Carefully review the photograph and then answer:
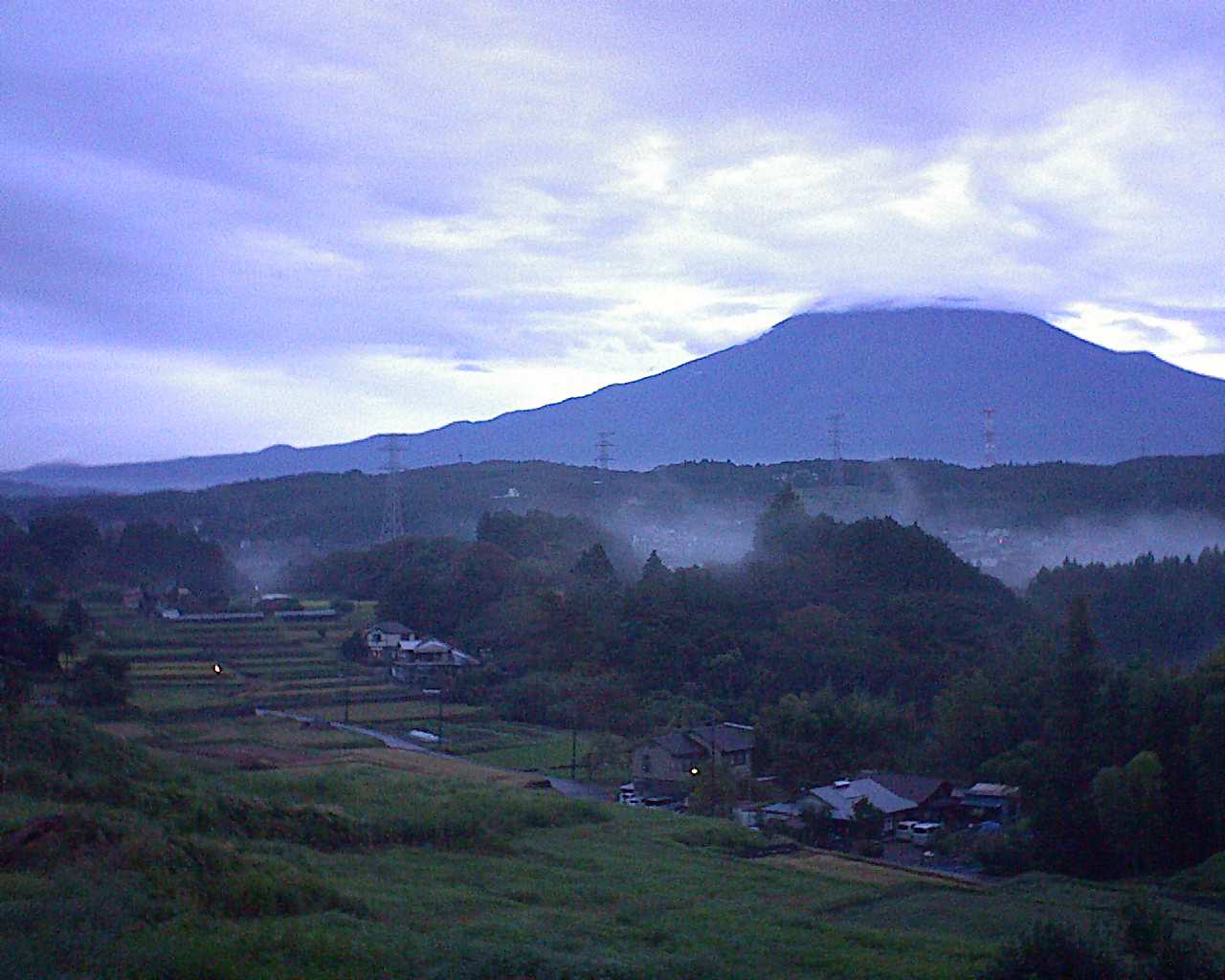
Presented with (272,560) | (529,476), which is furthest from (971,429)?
(272,560)

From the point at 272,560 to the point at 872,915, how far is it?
2606 cm

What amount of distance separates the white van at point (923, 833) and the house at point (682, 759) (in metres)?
3.00

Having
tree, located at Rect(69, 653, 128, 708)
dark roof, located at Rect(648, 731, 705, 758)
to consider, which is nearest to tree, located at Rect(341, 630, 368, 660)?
tree, located at Rect(69, 653, 128, 708)

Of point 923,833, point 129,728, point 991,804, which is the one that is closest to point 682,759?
point 923,833

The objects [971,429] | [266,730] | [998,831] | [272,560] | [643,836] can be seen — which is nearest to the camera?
[643,836]

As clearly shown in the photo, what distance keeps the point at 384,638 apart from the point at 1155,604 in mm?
17419

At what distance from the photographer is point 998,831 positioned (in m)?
14.2

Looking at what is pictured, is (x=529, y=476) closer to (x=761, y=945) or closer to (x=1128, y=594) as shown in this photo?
(x=1128, y=594)

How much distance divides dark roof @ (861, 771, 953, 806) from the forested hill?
62.3 feet

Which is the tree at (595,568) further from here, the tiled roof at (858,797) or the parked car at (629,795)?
the tiled roof at (858,797)

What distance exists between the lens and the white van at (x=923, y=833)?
1459 centimetres

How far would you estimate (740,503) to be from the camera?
4803 cm

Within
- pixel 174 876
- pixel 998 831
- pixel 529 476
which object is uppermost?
pixel 529 476

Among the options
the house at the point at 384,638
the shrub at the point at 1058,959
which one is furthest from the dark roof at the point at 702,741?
the shrub at the point at 1058,959
